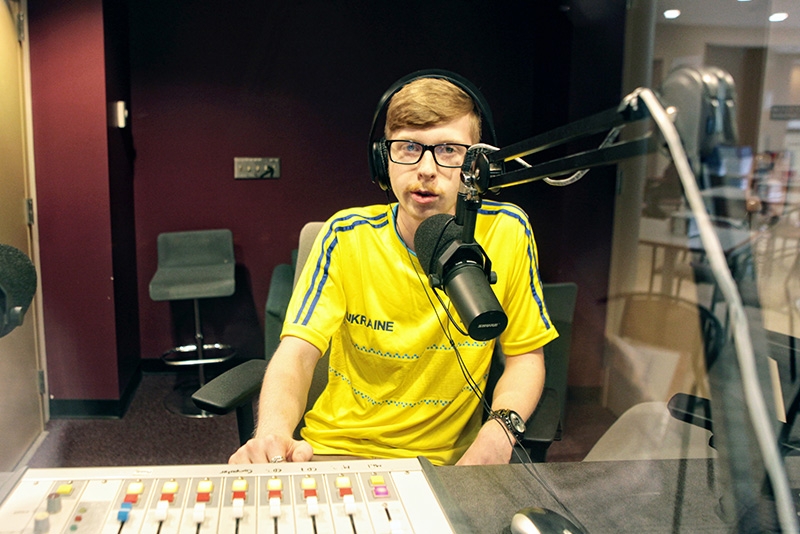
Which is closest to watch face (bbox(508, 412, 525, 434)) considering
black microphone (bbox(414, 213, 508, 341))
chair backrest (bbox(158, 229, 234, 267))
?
black microphone (bbox(414, 213, 508, 341))

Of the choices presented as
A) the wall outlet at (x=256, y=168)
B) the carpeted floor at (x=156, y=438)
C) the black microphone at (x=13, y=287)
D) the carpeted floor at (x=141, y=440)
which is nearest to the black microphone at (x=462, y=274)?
the black microphone at (x=13, y=287)

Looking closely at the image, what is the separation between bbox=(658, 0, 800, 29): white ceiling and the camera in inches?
26.9

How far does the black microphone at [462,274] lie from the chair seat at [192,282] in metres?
2.06

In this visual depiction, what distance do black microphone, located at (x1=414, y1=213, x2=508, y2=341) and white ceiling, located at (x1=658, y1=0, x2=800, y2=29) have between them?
0.43 meters

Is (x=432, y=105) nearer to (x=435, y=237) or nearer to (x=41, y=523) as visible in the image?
(x=435, y=237)

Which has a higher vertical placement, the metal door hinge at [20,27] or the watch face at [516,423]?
the metal door hinge at [20,27]

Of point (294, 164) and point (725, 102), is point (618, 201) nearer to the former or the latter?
point (294, 164)

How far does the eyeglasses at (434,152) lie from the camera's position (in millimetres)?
1035

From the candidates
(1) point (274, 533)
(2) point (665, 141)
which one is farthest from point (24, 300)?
(2) point (665, 141)

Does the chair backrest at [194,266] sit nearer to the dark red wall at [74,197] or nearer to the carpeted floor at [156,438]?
the dark red wall at [74,197]

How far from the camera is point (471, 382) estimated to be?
109cm

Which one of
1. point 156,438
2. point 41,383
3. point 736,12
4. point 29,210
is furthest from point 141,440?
point 736,12

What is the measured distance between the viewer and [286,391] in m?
1.00

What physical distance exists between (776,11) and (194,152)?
8.40ft
